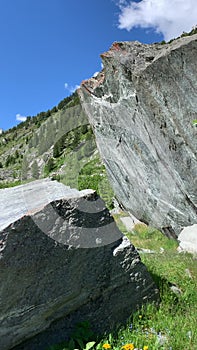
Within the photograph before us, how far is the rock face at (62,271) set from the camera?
471cm

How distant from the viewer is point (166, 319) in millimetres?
5379

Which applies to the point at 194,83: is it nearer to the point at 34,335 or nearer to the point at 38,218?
the point at 38,218

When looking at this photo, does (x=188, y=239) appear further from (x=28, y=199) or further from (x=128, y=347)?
(x=128, y=347)

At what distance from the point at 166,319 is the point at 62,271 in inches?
70.0

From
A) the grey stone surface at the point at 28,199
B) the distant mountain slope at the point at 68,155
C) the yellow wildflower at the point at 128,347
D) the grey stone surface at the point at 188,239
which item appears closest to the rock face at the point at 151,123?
the grey stone surface at the point at 188,239

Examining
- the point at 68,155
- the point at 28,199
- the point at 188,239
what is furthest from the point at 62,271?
the point at 68,155

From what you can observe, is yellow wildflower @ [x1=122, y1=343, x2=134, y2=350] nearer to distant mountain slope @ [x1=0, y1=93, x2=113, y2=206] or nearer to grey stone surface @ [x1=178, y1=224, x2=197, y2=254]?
grey stone surface @ [x1=178, y1=224, x2=197, y2=254]

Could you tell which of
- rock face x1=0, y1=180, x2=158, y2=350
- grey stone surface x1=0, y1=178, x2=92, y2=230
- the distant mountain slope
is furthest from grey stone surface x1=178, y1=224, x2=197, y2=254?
the distant mountain slope

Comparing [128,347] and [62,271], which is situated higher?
[62,271]

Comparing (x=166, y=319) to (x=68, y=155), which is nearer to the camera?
(x=166, y=319)

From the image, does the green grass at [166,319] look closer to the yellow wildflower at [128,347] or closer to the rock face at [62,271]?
the yellow wildflower at [128,347]

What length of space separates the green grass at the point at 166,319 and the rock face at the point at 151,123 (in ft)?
10.1

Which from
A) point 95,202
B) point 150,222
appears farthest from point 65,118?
point 95,202

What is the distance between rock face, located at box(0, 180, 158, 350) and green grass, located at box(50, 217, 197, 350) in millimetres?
219
